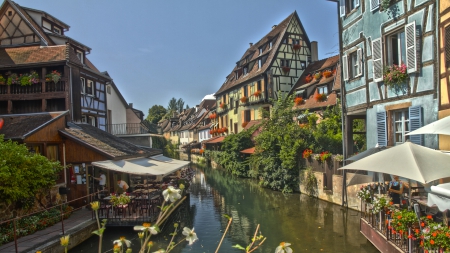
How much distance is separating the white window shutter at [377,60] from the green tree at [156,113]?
87761 millimetres

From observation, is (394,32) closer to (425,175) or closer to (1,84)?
(425,175)

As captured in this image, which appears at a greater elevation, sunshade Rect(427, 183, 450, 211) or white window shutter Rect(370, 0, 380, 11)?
white window shutter Rect(370, 0, 380, 11)

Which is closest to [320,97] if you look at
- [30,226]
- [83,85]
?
[83,85]

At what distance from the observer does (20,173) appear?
30.8ft

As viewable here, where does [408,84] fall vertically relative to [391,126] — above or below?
above

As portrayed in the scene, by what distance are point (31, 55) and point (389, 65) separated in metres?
17.3

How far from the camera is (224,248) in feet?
32.5

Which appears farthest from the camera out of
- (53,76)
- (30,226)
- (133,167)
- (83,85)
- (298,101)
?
(298,101)

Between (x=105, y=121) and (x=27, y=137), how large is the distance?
1004 centimetres

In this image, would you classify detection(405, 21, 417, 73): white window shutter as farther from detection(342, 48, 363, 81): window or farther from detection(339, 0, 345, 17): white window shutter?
detection(339, 0, 345, 17): white window shutter

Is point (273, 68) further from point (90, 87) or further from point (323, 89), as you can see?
point (90, 87)

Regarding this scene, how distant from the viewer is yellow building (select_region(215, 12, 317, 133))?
29.7m

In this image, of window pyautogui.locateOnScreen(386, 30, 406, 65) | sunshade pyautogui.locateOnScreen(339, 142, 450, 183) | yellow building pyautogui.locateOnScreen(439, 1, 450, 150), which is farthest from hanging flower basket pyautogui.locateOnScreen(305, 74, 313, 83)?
sunshade pyautogui.locateOnScreen(339, 142, 450, 183)

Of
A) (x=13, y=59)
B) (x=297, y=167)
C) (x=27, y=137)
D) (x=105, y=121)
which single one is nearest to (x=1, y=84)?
(x=13, y=59)
